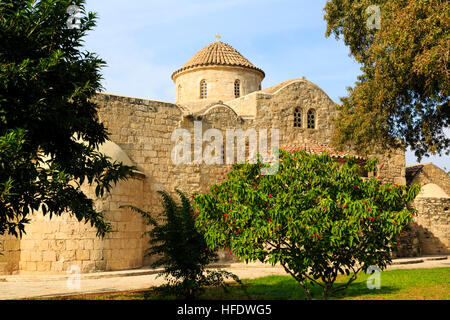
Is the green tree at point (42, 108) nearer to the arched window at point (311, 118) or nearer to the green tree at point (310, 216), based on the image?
the green tree at point (310, 216)

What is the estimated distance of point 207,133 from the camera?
655 inches

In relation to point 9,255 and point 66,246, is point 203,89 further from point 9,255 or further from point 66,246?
point 9,255

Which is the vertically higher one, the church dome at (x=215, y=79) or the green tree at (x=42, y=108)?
the church dome at (x=215, y=79)

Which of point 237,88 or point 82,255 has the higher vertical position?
point 237,88

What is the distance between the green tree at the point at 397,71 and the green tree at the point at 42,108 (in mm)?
6363

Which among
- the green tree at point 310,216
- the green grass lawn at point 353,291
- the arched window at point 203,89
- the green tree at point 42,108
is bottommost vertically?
the green grass lawn at point 353,291

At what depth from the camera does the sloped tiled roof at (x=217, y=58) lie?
2098cm

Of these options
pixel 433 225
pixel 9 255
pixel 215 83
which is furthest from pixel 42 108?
pixel 433 225

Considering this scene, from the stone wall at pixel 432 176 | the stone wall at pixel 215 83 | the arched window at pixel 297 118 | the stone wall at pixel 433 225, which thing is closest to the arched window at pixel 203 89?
the stone wall at pixel 215 83

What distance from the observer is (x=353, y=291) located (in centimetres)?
867

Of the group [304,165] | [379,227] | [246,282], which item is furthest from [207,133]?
[379,227]

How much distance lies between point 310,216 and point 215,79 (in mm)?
15476
